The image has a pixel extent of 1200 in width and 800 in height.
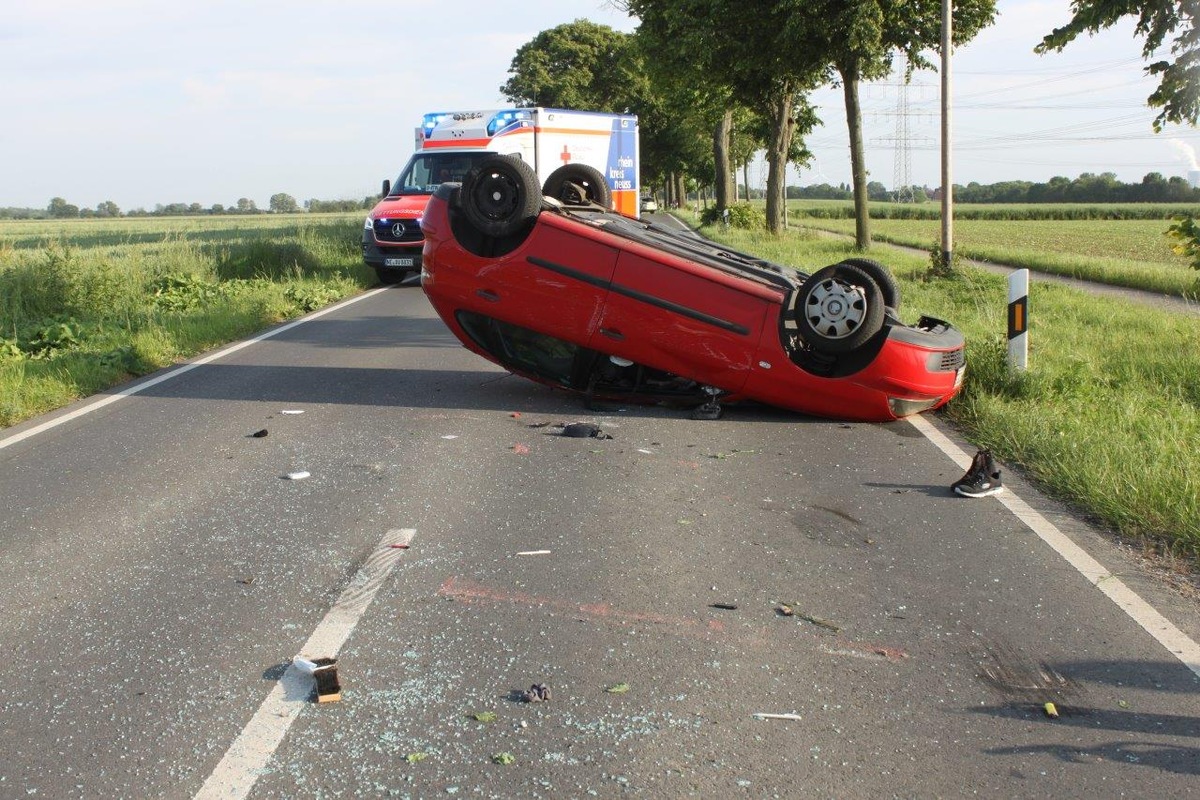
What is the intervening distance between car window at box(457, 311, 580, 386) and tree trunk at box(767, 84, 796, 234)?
26381 mm

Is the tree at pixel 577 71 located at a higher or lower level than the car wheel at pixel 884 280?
higher

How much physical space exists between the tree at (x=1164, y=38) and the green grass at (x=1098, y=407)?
2.40 m

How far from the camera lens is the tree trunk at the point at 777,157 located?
1368 inches

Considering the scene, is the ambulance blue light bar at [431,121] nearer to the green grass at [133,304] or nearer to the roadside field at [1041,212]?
the green grass at [133,304]

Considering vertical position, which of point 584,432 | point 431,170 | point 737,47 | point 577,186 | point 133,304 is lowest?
point 584,432

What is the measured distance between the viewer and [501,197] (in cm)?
882

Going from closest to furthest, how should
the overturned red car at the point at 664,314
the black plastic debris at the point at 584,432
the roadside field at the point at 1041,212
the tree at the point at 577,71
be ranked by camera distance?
the black plastic debris at the point at 584,432 → the overturned red car at the point at 664,314 → the tree at the point at 577,71 → the roadside field at the point at 1041,212

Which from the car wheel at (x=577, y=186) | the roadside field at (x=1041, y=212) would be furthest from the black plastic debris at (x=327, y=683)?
the roadside field at (x=1041, y=212)

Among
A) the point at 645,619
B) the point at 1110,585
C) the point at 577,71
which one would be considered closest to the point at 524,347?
the point at 645,619

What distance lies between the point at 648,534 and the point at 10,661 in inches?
112

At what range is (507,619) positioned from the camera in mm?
4660

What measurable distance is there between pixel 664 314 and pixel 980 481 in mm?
2653

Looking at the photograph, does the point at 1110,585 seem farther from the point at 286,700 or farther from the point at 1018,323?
the point at 1018,323

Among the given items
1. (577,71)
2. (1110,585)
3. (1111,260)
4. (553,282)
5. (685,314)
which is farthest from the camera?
(577,71)
